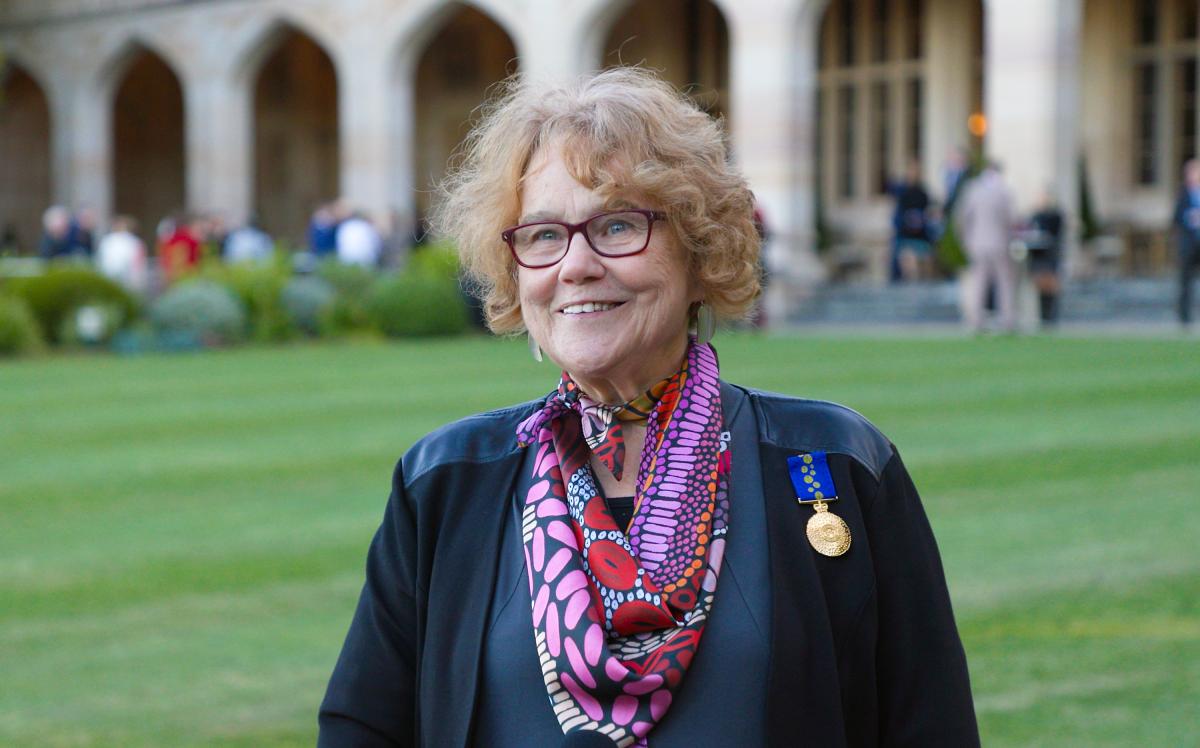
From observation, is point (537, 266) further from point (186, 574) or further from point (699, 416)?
point (186, 574)

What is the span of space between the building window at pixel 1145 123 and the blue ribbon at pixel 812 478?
24.1 m

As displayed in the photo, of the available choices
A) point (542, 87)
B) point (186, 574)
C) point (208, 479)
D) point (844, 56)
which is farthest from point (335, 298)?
point (542, 87)

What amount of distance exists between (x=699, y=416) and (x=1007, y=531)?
15.7 feet

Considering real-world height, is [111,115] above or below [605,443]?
above

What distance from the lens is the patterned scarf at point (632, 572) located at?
7.22 ft

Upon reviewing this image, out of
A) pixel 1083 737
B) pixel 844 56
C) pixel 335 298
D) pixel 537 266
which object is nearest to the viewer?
pixel 537 266

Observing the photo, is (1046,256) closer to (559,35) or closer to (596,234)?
(559,35)

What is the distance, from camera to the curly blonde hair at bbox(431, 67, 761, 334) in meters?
2.38

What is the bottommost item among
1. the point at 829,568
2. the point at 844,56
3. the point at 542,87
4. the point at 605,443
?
the point at 829,568

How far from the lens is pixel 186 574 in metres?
6.42

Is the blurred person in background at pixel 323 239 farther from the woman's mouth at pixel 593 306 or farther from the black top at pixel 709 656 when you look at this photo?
the black top at pixel 709 656

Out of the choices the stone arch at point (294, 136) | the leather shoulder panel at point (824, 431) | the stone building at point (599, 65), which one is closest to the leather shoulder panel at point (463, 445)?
the leather shoulder panel at point (824, 431)

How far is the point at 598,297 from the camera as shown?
2439 mm

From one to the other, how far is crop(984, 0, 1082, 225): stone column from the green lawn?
9.15 m
